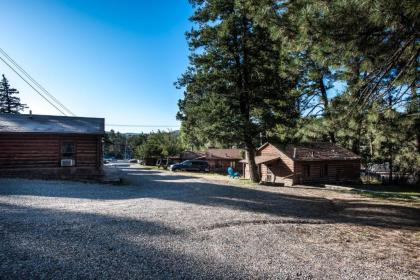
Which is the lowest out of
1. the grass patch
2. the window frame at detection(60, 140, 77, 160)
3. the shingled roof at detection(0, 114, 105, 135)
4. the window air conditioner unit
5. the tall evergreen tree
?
the grass patch

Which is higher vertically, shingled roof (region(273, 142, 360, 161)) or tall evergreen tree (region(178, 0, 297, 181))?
tall evergreen tree (region(178, 0, 297, 181))

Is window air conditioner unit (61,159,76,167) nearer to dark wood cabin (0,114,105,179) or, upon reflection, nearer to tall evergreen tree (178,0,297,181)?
dark wood cabin (0,114,105,179)

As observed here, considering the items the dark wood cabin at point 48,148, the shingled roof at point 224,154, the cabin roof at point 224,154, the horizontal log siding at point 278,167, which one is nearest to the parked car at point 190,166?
the shingled roof at point 224,154

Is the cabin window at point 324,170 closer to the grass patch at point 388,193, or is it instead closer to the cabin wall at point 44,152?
the grass patch at point 388,193

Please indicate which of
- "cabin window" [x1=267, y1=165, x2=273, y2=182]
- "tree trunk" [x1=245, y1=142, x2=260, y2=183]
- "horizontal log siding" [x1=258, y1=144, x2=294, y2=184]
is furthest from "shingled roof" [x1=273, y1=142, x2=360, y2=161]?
"tree trunk" [x1=245, y1=142, x2=260, y2=183]

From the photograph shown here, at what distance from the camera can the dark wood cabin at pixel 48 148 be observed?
651 inches

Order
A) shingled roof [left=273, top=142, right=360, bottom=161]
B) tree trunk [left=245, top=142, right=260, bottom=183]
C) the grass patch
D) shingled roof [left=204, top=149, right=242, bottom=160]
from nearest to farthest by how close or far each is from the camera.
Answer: the grass patch < tree trunk [left=245, top=142, right=260, bottom=183] < shingled roof [left=273, top=142, right=360, bottom=161] < shingled roof [left=204, top=149, right=242, bottom=160]

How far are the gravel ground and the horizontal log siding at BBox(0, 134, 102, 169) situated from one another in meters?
7.69

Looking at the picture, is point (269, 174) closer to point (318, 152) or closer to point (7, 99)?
point (318, 152)

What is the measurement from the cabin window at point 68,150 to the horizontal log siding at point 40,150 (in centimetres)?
18

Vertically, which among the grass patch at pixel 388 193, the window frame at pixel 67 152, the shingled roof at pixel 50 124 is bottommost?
the grass patch at pixel 388 193

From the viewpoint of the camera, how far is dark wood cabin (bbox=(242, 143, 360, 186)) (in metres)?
29.6

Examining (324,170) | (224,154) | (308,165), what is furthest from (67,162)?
(224,154)

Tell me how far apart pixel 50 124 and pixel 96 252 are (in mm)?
16437
